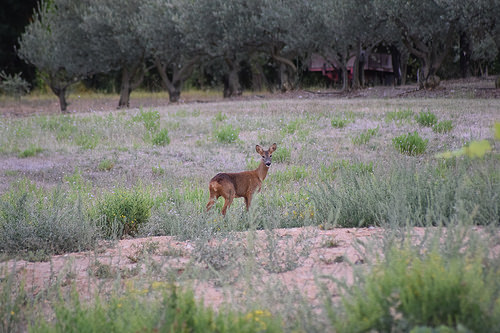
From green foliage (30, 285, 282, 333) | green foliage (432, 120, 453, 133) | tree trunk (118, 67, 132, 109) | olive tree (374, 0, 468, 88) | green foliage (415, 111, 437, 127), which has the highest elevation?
olive tree (374, 0, 468, 88)

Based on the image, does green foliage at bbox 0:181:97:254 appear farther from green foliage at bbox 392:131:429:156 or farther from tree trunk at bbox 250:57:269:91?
tree trunk at bbox 250:57:269:91

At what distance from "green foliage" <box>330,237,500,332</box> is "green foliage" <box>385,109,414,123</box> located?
12125mm

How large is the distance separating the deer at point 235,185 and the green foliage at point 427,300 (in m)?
3.77

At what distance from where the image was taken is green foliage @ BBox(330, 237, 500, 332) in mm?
2945

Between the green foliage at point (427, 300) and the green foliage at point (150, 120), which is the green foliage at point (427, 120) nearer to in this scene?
the green foliage at point (150, 120)

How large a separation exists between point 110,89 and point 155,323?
127 ft

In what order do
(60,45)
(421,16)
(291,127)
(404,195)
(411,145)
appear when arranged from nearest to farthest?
(404,195) → (411,145) → (291,127) → (421,16) → (60,45)

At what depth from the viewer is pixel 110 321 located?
3.55 metres

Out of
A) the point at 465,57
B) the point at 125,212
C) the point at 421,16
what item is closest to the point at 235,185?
the point at 125,212

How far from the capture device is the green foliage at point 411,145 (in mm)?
11461

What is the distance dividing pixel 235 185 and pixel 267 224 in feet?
3.99

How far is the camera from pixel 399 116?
1539 centimetres

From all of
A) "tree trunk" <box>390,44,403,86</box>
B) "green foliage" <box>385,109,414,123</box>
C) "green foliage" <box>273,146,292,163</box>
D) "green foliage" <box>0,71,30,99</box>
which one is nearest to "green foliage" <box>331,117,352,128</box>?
"green foliage" <box>385,109,414,123</box>

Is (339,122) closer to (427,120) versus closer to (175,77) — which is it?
(427,120)
